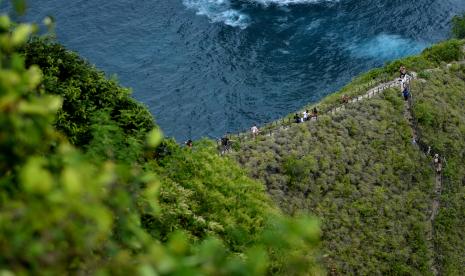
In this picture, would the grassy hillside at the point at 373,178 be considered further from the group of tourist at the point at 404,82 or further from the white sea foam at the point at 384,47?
the white sea foam at the point at 384,47

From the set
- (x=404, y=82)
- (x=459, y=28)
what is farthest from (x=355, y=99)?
(x=459, y=28)

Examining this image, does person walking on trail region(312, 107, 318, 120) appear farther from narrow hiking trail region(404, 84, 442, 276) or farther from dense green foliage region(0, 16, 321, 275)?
dense green foliage region(0, 16, 321, 275)

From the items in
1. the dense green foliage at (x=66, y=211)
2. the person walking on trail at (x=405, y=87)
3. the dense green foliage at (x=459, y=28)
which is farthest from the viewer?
the dense green foliage at (x=459, y=28)

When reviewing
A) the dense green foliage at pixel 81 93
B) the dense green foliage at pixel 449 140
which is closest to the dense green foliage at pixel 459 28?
the dense green foliage at pixel 449 140

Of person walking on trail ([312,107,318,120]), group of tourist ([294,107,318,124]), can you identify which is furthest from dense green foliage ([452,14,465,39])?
group of tourist ([294,107,318,124])

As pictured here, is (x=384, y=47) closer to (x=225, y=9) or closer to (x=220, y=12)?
(x=225, y=9)
